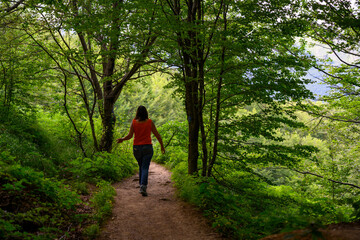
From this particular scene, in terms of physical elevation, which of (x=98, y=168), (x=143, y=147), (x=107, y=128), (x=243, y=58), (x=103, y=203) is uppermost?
(x=243, y=58)

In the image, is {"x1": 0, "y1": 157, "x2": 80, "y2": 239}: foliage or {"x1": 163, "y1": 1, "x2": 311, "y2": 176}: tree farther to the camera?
{"x1": 163, "y1": 1, "x2": 311, "y2": 176}: tree

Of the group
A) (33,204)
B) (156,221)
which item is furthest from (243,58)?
(33,204)

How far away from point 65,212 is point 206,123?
5.12 meters

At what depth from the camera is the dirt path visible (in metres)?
3.74

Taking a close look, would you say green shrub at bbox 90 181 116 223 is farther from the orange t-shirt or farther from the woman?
the orange t-shirt

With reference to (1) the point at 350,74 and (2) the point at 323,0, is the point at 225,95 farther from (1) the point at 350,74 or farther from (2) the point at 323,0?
(1) the point at 350,74

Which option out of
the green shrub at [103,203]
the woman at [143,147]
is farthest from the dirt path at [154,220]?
the woman at [143,147]

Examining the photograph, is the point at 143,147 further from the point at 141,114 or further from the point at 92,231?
the point at 92,231

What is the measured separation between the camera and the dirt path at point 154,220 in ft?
12.3

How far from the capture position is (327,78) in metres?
10.5

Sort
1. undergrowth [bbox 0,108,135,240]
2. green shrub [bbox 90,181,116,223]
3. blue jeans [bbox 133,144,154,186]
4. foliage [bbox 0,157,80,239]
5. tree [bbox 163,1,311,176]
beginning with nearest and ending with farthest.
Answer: foliage [bbox 0,157,80,239] → undergrowth [bbox 0,108,135,240] → green shrub [bbox 90,181,116,223] → tree [bbox 163,1,311,176] → blue jeans [bbox 133,144,154,186]

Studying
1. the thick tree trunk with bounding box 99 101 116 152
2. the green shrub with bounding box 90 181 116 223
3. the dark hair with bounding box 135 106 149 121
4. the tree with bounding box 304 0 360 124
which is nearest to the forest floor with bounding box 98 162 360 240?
the green shrub with bounding box 90 181 116 223

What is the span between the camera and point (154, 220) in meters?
4.42

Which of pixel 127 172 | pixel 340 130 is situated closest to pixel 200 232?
pixel 127 172
